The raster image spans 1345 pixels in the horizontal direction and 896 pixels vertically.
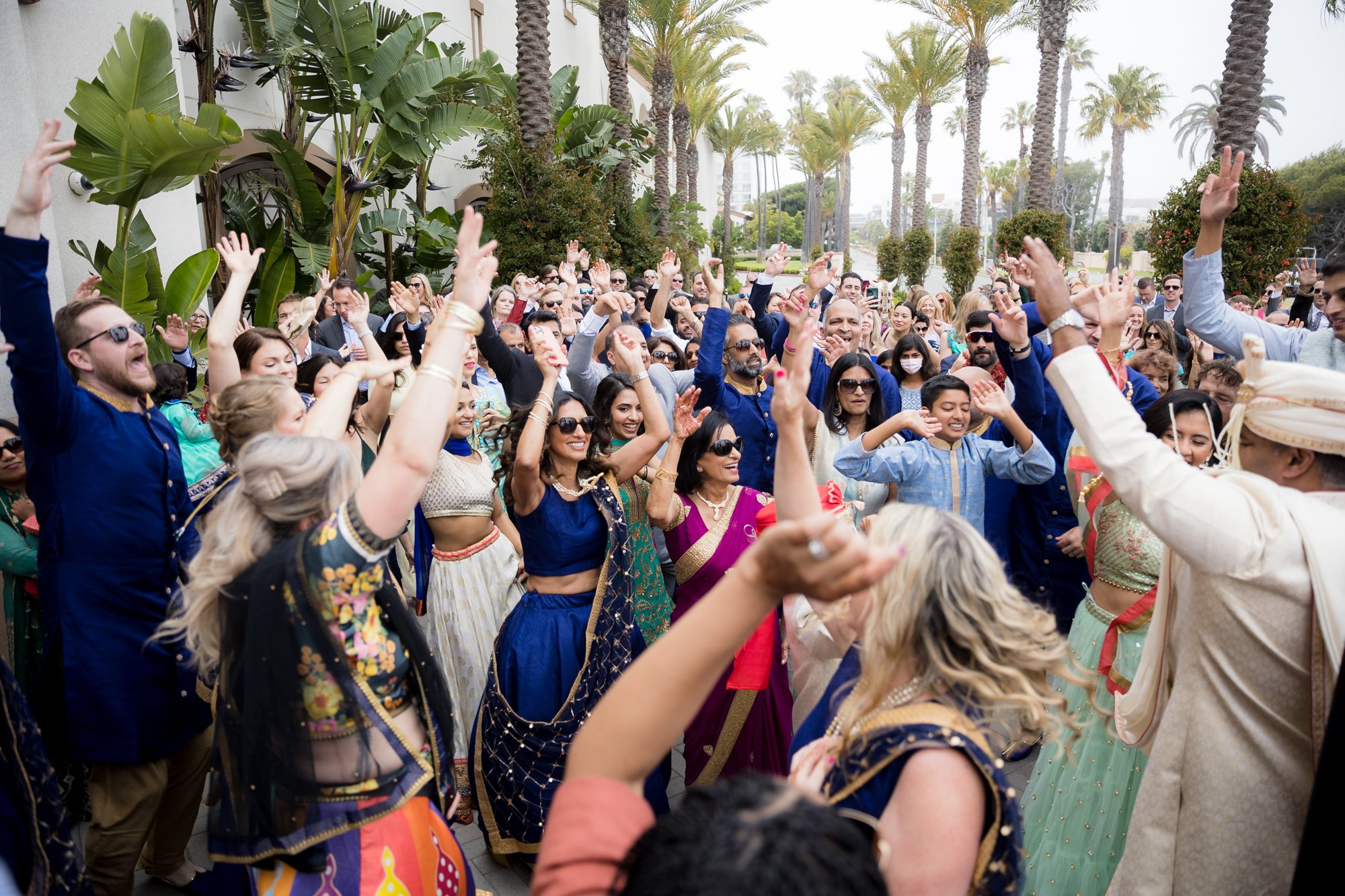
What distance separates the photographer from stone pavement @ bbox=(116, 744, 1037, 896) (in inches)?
132

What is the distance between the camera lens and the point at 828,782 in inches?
61.9

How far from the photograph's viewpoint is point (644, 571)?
425cm

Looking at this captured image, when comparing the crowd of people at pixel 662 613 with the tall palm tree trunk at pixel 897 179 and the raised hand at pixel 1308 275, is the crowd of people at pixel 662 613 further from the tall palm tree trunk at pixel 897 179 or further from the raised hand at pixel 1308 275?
the tall palm tree trunk at pixel 897 179

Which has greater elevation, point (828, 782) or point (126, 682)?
point (828, 782)

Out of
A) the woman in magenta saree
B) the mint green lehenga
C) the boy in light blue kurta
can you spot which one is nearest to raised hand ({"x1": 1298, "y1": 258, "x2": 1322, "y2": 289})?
the boy in light blue kurta

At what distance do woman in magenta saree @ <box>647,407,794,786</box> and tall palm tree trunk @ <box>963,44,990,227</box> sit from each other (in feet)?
70.5

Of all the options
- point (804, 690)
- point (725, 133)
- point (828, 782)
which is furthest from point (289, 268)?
point (725, 133)

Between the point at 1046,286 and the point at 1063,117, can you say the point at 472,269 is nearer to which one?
the point at 1046,286

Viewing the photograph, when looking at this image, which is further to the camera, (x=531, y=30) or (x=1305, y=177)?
(x=1305, y=177)

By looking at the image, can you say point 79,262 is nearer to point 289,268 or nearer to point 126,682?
point 289,268

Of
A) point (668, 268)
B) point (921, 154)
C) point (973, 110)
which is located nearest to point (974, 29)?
point (973, 110)

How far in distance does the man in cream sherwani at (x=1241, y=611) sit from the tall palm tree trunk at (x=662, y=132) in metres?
19.1

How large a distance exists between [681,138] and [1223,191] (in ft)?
91.5

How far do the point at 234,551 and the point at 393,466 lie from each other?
50cm
